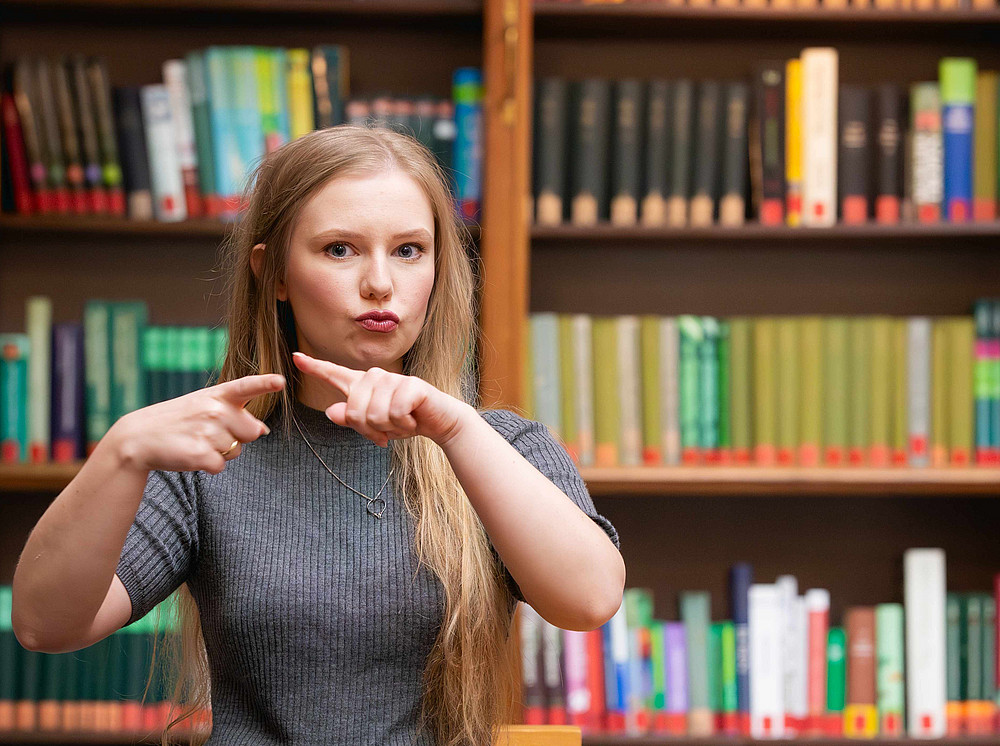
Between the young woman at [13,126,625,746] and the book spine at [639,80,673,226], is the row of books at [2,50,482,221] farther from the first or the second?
the young woman at [13,126,625,746]

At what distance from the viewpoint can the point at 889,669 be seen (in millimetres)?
1931

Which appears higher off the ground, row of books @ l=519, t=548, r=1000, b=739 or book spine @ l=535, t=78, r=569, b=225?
book spine @ l=535, t=78, r=569, b=225

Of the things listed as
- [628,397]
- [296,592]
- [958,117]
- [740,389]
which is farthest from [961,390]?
[296,592]

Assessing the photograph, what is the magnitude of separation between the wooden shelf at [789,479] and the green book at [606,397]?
45 mm

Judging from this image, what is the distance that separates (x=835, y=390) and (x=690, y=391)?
0.90 ft

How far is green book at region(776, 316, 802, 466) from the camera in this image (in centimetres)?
191

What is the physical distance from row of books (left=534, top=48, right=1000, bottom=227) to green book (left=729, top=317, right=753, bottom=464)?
220 millimetres

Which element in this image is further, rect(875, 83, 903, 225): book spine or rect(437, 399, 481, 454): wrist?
rect(875, 83, 903, 225): book spine

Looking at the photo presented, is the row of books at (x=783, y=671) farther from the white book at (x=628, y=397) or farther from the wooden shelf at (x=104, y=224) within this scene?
the wooden shelf at (x=104, y=224)

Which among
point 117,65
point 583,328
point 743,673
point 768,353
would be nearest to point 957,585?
point 743,673

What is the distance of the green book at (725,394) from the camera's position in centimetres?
192

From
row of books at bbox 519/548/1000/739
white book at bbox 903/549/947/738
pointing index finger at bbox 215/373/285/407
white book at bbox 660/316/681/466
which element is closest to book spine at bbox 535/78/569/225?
white book at bbox 660/316/681/466

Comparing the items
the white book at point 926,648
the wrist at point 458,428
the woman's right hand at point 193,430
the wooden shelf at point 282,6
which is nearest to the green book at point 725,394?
the white book at point 926,648

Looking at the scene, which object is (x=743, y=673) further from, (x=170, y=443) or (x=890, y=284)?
(x=170, y=443)
